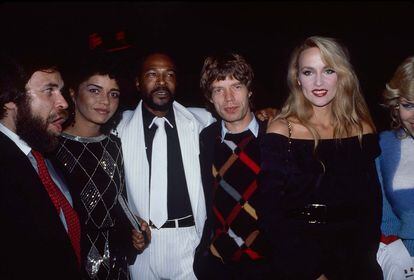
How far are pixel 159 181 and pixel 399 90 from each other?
196cm

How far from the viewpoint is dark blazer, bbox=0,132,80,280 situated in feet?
5.42

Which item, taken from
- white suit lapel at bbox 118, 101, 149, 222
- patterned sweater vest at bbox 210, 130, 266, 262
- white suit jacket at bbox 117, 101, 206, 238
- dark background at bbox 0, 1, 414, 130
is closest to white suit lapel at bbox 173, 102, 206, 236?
white suit jacket at bbox 117, 101, 206, 238

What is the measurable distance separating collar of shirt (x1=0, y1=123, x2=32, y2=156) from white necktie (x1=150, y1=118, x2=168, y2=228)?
1.04 metres

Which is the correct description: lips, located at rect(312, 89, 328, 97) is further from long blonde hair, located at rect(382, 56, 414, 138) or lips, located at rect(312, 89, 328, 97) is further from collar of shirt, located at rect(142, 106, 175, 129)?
collar of shirt, located at rect(142, 106, 175, 129)

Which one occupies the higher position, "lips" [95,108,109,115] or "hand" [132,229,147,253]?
"lips" [95,108,109,115]

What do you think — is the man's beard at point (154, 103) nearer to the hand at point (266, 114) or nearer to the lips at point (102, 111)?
the lips at point (102, 111)

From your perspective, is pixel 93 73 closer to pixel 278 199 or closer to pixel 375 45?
pixel 278 199

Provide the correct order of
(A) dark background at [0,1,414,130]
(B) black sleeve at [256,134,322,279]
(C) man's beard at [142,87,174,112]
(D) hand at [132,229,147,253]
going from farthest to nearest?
(A) dark background at [0,1,414,130] < (C) man's beard at [142,87,174,112] < (D) hand at [132,229,147,253] < (B) black sleeve at [256,134,322,279]

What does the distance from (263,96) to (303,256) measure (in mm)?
6367

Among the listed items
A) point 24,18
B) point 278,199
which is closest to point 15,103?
point 278,199

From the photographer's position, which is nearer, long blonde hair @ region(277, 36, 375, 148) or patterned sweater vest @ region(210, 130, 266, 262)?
long blonde hair @ region(277, 36, 375, 148)

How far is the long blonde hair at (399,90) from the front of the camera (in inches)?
90.4

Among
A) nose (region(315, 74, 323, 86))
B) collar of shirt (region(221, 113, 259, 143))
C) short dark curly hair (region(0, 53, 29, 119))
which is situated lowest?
collar of shirt (region(221, 113, 259, 143))

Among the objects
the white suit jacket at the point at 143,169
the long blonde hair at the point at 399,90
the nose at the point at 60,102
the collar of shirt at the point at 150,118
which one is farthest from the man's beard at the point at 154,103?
the long blonde hair at the point at 399,90
